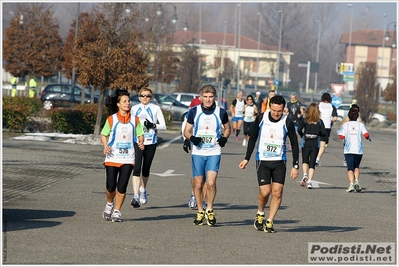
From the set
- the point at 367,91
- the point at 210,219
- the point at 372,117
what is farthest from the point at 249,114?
the point at 367,91

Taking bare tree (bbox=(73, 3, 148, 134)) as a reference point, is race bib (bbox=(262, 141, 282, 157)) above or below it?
below

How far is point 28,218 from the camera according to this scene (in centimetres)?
1044

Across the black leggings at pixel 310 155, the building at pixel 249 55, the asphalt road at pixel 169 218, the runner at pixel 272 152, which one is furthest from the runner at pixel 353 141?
the building at pixel 249 55

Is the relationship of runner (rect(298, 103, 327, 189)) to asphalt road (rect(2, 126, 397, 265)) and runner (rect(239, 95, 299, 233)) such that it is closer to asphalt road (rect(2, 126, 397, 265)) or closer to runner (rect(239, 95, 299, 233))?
asphalt road (rect(2, 126, 397, 265))

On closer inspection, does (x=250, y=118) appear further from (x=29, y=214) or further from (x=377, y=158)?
(x=29, y=214)

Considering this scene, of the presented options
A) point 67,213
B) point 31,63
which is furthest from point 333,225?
point 31,63

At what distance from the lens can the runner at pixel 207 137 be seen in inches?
422

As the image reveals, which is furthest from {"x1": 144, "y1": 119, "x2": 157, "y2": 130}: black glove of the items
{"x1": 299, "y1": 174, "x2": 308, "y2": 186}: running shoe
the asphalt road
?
{"x1": 299, "y1": 174, "x2": 308, "y2": 186}: running shoe

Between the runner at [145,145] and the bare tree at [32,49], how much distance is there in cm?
3605

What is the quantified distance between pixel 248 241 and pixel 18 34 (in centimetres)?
4138

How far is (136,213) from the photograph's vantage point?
1148 cm

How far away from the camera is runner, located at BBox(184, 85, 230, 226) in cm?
1071

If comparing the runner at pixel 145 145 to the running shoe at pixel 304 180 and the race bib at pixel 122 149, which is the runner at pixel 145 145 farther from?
the running shoe at pixel 304 180

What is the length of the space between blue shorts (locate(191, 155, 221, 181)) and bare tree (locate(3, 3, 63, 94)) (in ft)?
125
